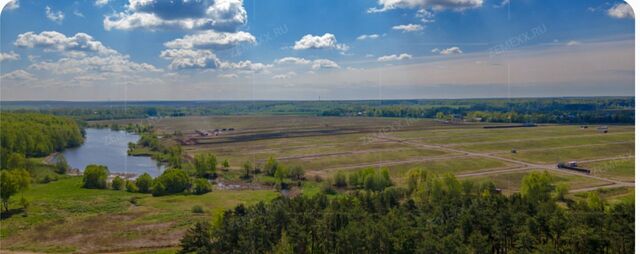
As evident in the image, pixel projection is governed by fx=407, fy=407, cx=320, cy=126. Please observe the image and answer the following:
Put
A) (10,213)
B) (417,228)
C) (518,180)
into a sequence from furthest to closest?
1. (518,180)
2. (10,213)
3. (417,228)

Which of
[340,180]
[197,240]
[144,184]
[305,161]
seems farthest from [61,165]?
[340,180]

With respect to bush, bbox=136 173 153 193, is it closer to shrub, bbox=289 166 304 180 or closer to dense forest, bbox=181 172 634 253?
dense forest, bbox=181 172 634 253

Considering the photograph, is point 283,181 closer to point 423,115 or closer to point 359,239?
point 359,239

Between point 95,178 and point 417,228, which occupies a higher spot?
point 95,178

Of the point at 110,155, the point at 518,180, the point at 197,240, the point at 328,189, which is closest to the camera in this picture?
the point at 197,240

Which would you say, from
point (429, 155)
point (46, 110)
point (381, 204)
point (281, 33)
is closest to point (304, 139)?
point (429, 155)

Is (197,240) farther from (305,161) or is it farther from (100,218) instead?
(305,161)
